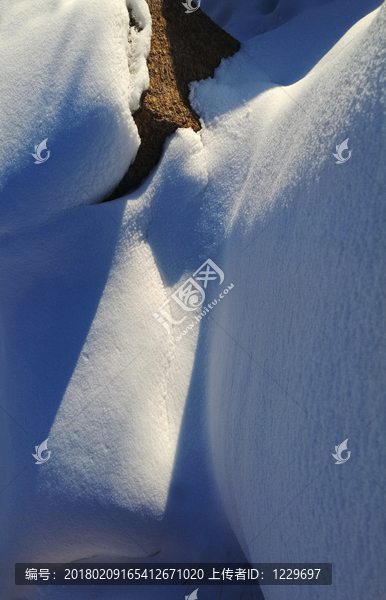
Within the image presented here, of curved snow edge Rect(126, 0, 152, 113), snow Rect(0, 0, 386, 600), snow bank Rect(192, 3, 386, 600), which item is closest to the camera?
snow bank Rect(192, 3, 386, 600)

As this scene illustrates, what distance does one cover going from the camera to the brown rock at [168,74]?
5.56ft

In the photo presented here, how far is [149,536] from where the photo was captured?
1.54 metres

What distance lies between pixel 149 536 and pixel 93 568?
0.29 meters

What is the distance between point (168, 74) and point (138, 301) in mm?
951

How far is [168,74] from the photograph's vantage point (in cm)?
176

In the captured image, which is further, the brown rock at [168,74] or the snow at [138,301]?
the brown rock at [168,74]

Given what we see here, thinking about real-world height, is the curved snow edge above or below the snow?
above

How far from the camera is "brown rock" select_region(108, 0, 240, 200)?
5.56 feet

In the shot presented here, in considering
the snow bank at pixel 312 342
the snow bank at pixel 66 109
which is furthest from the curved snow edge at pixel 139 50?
the snow bank at pixel 312 342

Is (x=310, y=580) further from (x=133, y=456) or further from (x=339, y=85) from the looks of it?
(x=339, y=85)

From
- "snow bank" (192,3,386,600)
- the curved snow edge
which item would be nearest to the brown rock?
the curved snow edge

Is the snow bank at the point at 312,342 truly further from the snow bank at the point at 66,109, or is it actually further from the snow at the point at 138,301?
the snow bank at the point at 66,109

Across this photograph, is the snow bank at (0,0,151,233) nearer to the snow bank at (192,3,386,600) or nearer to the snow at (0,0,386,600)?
the snow at (0,0,386,600)

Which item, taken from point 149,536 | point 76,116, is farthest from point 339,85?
point 149,536
